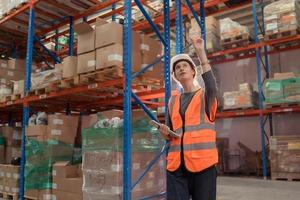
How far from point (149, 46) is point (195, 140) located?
2965mm

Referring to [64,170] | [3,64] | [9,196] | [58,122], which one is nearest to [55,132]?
[58,122]

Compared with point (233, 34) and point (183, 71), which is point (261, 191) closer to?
point (183, 71)

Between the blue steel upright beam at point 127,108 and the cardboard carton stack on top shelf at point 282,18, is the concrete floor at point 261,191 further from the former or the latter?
the cardboard carton stack on top shelf at point 282,18

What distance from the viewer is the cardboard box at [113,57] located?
4723mm

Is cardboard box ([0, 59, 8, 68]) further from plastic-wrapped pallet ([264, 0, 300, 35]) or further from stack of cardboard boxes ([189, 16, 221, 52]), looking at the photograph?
plastic-wrapped pallet ([264, 0, 300, 35])

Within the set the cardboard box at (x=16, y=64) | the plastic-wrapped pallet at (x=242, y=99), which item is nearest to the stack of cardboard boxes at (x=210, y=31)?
the plastic-wrapped pallet at (x=242, y=99)

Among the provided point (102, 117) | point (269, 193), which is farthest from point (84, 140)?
point (269, 193)

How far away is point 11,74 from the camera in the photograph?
783 centimetres

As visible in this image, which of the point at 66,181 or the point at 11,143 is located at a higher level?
the point at 11,143

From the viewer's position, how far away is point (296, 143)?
8.20m

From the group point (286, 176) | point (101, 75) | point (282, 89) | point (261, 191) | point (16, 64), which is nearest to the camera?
point (101, 75)

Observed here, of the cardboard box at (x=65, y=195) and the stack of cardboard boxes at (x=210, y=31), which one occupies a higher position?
the stack of cardboard boxes at (x=210, y=31)

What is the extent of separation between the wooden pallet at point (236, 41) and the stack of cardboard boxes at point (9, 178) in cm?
663

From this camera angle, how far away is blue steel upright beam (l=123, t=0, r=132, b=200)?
14.3ft
